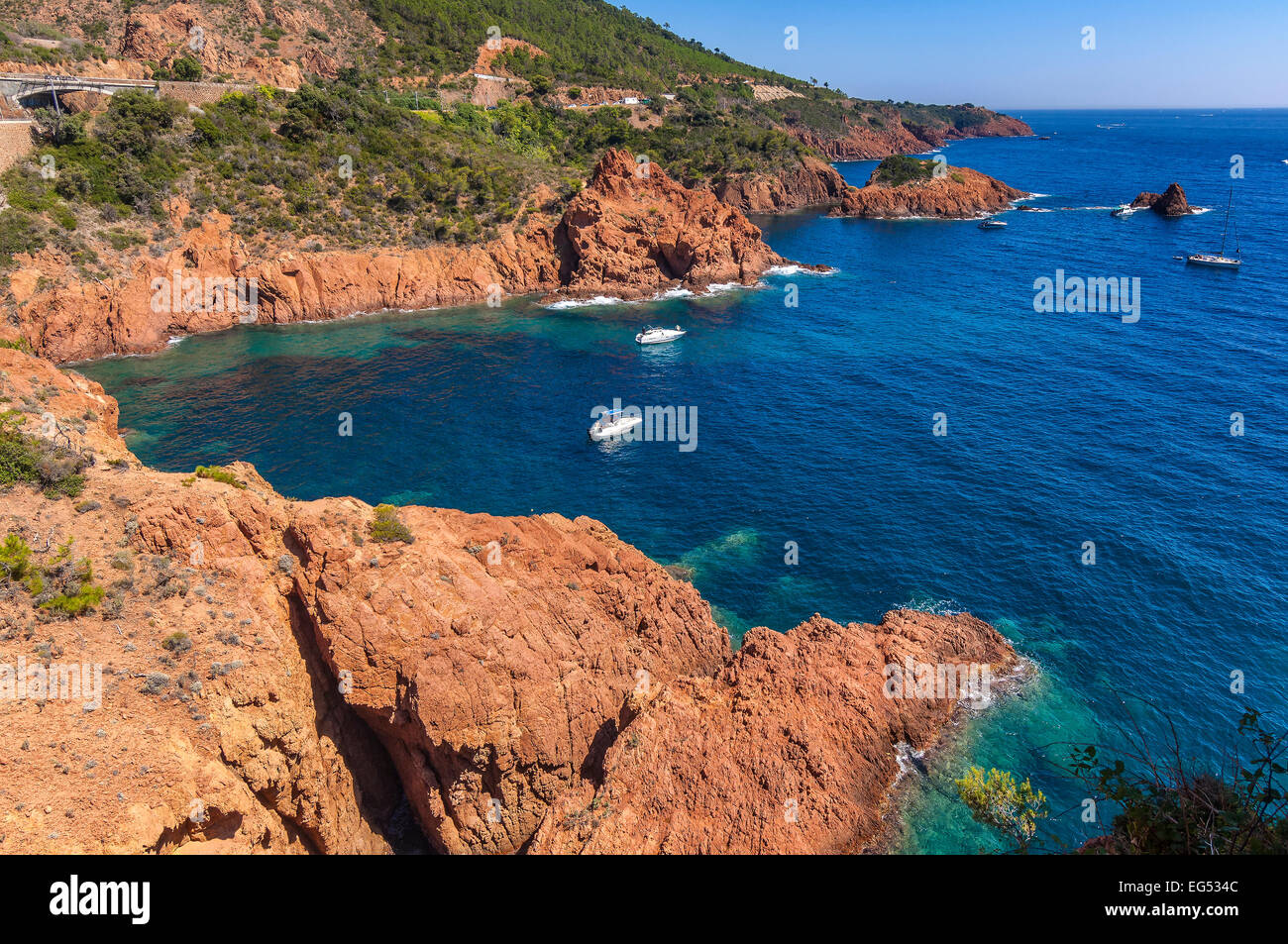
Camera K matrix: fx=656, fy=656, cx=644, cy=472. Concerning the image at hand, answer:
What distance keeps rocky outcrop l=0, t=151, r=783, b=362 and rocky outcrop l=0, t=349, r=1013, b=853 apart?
47.9 m

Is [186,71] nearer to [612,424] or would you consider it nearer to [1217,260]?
[612,424]

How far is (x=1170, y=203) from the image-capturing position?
12988cm

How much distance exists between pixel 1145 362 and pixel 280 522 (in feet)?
249

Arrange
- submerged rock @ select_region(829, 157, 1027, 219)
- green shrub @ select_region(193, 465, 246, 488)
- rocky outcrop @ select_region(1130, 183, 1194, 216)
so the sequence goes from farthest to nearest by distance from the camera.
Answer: submerged rock @ select_region(829, 157, 1027, 219), rocky outcrop @ select_region(1130, 183, 1194, 216), green shrub @ select_region(193, 465, 246, 488)

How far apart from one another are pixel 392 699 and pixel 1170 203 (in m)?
167

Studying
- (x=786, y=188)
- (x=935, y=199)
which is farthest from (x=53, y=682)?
(x=786, y=188)

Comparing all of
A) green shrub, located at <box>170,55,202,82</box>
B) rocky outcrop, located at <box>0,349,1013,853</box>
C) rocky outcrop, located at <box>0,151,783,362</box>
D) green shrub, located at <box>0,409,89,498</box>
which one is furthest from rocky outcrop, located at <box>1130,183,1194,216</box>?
green shrub, located at <box>0,409,89,498</box>

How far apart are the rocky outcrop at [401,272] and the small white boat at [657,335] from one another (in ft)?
55.1

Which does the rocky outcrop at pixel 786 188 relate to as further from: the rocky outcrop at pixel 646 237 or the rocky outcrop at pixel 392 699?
the rocky outcrop at pixel 392 699

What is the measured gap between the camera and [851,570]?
3803cm

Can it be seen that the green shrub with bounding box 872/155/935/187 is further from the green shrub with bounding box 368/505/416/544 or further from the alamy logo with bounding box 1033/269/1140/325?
the green shrub with bounding box 368/505/416/544

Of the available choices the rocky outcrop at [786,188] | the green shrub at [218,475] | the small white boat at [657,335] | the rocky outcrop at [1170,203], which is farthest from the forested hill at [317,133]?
the rocky outcrop at [1170,203]

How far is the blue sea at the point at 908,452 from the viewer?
105 ft

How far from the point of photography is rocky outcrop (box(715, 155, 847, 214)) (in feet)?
482
